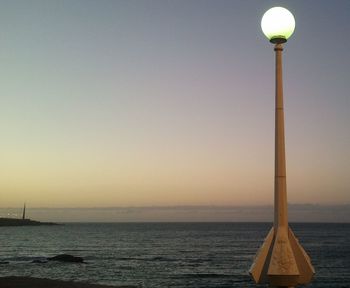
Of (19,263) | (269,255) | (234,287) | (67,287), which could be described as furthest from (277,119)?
(19,263)

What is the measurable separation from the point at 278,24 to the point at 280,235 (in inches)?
Result: 99.4

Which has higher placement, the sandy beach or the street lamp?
the street lamp

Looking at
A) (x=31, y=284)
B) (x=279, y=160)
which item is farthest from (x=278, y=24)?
(x=31, y=284)

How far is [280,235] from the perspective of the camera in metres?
5.61

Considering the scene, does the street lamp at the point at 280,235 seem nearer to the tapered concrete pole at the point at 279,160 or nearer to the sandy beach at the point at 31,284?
the tapered concrete pole at the point at 279,160

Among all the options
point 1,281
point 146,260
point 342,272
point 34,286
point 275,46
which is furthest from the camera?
point 146,260

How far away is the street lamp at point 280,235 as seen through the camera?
17.7ft

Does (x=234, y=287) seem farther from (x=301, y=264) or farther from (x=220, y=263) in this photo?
(x=301, y=264)

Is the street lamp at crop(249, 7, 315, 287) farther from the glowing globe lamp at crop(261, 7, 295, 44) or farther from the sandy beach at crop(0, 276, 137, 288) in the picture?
Answer: the sandy beach at crop(0, 276, 137, 288)

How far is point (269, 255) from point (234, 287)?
1368 inches

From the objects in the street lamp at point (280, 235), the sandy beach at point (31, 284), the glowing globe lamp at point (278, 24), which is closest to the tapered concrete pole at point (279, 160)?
the street lamp at point (280, 235)

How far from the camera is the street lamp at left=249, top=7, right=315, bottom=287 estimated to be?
213 inches

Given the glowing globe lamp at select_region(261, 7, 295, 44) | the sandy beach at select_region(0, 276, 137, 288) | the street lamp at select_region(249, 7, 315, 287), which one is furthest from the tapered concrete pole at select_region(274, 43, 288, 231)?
the sandy beach at select_region(0, 276, 137, 288)

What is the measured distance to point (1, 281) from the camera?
26.4 meters
